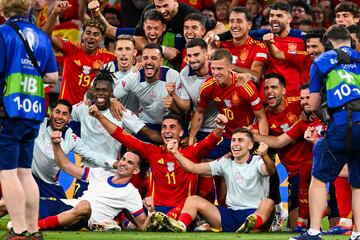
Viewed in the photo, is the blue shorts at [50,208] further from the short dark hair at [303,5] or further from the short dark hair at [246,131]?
the short dark hair at [303,5]

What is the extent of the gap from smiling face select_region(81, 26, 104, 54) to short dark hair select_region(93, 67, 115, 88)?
2.31 feet

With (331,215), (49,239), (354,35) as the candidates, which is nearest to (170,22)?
(354,35)

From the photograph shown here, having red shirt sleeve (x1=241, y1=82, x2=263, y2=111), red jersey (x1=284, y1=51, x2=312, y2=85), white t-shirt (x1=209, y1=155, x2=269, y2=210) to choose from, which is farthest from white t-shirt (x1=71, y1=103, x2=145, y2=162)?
red jersey (x1=284, y1=51, x2=312, y2=85)

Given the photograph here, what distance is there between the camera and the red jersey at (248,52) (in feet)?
45.6

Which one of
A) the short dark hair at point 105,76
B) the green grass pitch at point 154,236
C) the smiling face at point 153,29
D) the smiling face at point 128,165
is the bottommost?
the green grass pitch at point 154,236

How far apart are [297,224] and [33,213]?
4.22m

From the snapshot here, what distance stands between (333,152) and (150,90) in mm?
4113

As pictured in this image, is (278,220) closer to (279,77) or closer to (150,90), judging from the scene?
(279,77)

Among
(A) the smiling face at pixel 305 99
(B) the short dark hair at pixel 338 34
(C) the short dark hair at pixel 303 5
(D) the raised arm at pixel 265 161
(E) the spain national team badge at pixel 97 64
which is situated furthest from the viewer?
(C) the short dark hair at pixel 303 5

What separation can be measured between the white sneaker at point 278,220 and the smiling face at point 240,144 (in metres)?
0.82

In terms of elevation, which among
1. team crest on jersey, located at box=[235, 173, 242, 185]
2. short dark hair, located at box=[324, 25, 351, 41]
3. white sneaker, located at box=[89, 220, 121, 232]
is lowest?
white sneaker, located at box=[89, 220, 121, 232]

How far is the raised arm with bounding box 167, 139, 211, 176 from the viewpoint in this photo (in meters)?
12.3

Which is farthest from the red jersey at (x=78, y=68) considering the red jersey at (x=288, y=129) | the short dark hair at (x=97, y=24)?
the red jersey at (x=288, y=129)

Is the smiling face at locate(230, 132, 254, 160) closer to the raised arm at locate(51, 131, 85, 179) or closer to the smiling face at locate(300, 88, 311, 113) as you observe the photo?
the smiling face at locate(300, 88, 311, 113)
